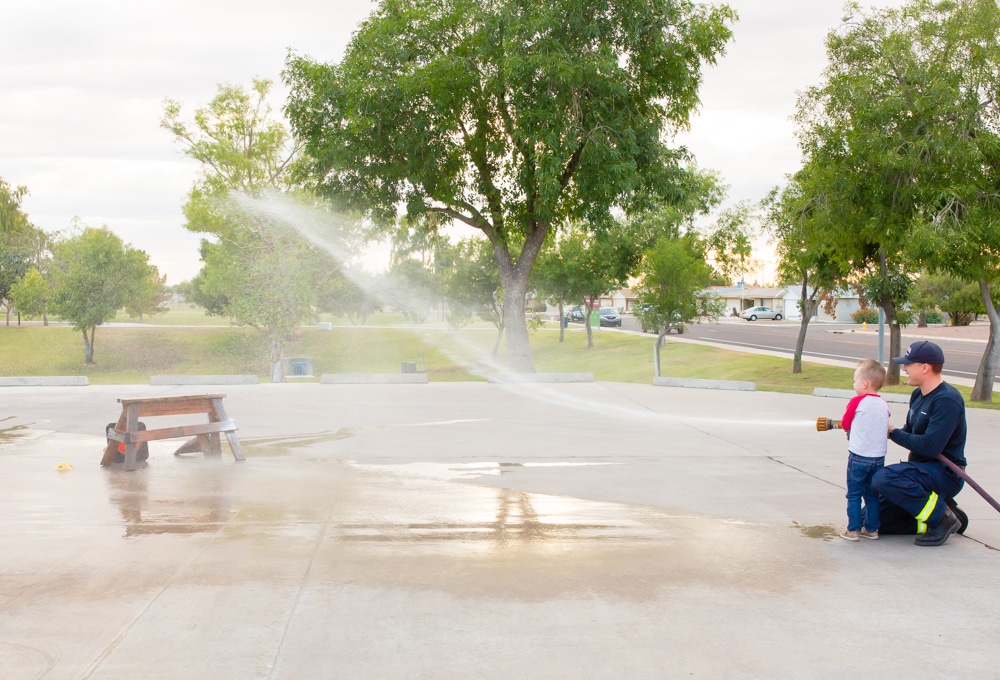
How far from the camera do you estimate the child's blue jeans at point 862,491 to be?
6.61 m

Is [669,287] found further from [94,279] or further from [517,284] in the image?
[94,279]

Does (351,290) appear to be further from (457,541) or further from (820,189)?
(457,541)

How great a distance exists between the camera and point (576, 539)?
669 cm

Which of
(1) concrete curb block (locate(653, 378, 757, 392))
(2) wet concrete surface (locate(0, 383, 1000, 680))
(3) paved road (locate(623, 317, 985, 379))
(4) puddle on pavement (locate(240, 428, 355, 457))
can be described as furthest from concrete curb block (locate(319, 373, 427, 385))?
(3) paved road (locate(623, 317, 985, 379))

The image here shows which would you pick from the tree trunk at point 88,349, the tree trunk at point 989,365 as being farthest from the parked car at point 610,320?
the tree trunk at point 989,365

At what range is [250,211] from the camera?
1545 inches

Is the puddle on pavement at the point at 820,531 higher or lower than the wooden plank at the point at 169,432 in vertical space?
lower

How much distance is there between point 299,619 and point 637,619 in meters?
1.79

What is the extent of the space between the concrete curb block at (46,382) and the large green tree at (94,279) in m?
30.3

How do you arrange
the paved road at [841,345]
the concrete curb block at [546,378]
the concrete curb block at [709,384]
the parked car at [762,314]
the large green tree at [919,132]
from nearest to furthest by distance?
the large green tree at [919,132], the concrete curb block at [709,384], the concrete curb block at [546,378], the paved road at [841,345], the parked car at [762,314]

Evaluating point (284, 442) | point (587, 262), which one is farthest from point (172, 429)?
point (587, 262)

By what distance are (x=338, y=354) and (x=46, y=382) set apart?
3120 cm

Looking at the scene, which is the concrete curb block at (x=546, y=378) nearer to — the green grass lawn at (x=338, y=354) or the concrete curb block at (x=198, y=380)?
the concrete curb block at (x=198, y=380)

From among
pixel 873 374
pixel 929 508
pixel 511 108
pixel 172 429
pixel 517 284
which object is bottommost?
pixel 929 508
